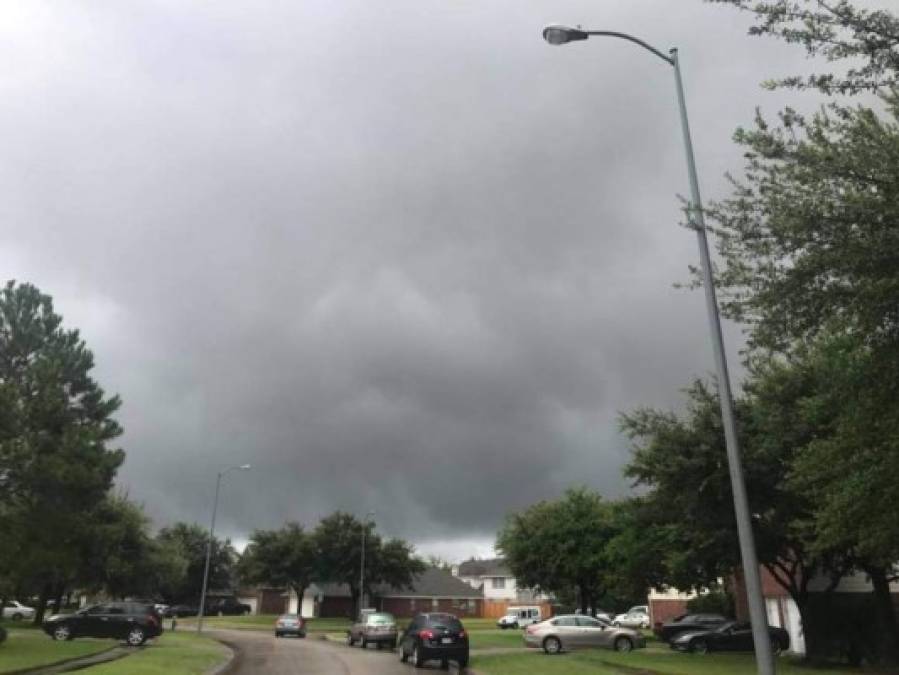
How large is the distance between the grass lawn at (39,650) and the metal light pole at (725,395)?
19094 mm

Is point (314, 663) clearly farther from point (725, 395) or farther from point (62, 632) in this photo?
point (725, 395)

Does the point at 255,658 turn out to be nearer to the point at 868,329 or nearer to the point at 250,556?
the point at 868,329

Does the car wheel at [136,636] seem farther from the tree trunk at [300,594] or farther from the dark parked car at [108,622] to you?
the tree trunk at [300,594]

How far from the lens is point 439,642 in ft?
81.4

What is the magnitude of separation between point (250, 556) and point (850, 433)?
82.3 m

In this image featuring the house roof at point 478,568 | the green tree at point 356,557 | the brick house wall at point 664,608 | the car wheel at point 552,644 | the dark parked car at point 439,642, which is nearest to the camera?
the dark parked car at point 439,642

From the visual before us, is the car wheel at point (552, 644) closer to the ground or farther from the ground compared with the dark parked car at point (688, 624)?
closer to the ground

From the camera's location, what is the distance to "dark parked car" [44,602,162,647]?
31.9m

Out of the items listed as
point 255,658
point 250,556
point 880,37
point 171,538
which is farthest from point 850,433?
point 171,538

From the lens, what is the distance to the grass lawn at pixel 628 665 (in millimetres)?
22234

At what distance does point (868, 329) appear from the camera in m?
10.0

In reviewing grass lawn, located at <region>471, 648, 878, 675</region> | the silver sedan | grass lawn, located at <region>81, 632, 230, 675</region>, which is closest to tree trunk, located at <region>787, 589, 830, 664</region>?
grass lawn, located at <region>471, 648, 878, 675</region>

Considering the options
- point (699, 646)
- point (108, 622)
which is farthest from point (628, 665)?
point (108, 622)

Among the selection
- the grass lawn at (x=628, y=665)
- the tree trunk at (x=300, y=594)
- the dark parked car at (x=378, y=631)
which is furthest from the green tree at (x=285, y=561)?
the grass lawn at (x=628, y=665)
